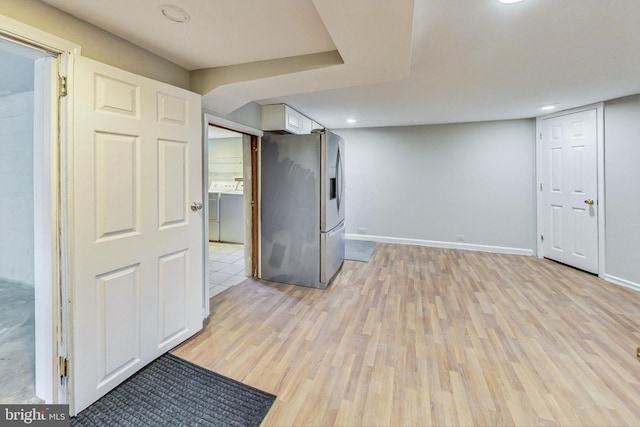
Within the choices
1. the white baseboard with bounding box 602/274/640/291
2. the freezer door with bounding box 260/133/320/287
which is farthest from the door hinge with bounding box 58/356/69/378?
the white baseboard with bounding box 602/274/640/291

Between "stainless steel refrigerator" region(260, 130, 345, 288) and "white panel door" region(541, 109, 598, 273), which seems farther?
"white panel door" region(541, 109, 598, 273)

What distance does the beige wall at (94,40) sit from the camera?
135 centimetres

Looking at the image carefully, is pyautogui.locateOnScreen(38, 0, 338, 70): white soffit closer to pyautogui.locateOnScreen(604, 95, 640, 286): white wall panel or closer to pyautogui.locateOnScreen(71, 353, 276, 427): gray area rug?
pyautogui.locateOnScreen(71, 353, 276, 427): gray area rug

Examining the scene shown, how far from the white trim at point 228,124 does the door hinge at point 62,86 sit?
110 cm

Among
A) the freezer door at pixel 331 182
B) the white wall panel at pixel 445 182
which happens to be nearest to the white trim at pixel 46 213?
the freezer door at pixel 331 182

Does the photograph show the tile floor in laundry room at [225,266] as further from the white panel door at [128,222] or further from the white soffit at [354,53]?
the white soffit at [354,53]

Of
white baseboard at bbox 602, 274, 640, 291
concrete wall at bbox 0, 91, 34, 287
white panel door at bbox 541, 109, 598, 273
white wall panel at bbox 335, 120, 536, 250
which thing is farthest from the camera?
white wall panel at bbox 335, 120, 536, 250

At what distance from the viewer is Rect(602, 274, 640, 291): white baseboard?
3.21 metres

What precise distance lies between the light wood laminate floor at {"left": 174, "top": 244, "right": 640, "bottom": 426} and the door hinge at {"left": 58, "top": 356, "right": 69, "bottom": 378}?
664mm

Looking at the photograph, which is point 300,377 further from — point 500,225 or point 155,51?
point 500,225

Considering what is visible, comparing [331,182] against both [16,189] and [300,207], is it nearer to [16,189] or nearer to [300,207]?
[300,207]

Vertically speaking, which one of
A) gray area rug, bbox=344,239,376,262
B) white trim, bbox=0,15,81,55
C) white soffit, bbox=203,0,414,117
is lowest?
gray area rug, bbox=344,239,376,262

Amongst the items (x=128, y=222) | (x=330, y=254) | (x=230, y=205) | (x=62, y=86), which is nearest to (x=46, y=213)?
(x=128, y=222)

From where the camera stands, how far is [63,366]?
150 centimetres
